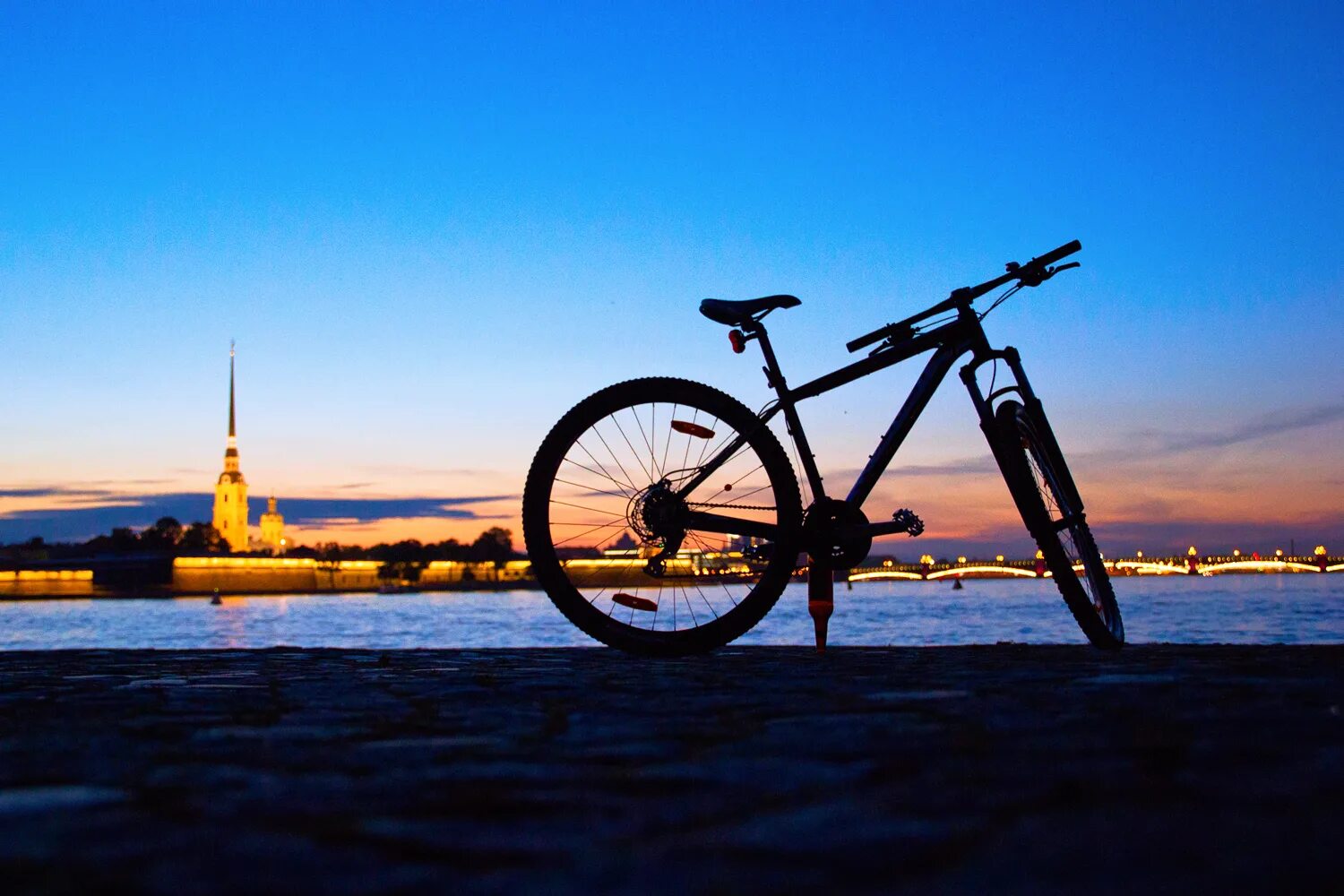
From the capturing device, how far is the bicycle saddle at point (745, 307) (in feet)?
17.3

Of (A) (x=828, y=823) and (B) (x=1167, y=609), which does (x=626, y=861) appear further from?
(B) (x=1167, y=609)

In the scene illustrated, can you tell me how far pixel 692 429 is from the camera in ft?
17.0

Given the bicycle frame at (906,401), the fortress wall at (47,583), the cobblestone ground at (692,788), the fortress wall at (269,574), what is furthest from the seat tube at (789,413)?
the fortress wall at (47,583)

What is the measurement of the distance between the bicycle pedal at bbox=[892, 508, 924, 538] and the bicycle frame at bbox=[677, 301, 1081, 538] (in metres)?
0.02

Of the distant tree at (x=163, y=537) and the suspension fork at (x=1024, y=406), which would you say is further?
the distant tree at (x=163, y=537)

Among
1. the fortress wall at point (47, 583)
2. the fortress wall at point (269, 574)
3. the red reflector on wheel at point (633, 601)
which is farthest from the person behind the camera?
the fortress wall at point (269, 574)

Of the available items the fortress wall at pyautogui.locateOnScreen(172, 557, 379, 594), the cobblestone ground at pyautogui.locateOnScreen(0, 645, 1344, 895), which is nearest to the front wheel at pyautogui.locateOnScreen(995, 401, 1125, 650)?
the cobblestone ground at pyautogui.locateOnScreen(0, 645, 1344, 895)

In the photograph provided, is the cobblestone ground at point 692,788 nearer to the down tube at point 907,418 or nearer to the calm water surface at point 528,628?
the down tube at point 907,418

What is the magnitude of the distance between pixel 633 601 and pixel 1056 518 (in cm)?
205

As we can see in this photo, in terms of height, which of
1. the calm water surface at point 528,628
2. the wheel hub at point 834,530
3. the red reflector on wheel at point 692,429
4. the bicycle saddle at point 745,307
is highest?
the bicycle saddle at point 745,307

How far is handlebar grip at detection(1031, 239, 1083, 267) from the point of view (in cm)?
527

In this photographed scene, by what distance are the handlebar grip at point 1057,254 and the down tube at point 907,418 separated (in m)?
0.47

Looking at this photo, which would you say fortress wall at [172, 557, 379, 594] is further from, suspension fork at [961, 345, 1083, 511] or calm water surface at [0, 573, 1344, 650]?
suspension fork at [961, 345, 1083, 511]

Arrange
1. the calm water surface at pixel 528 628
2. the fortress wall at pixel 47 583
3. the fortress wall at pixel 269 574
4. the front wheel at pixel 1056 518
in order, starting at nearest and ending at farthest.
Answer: the front wheel at pixel 1056 518
the calm water surface at pixel 528 628
the fortress wall at pixel 47 583
the fortress wall at pixel 269 574
